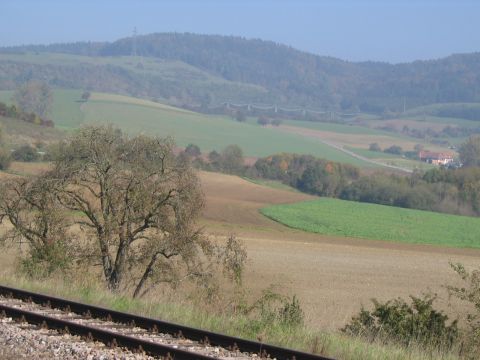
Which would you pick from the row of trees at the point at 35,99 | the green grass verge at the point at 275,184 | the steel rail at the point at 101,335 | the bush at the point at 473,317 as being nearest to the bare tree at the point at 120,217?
the bush at the point at 473,317

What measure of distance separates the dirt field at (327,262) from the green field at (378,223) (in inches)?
94.0

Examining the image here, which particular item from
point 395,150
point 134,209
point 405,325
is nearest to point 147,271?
point 134,209

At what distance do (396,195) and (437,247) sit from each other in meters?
26.6

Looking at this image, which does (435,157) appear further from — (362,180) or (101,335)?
(101,335)

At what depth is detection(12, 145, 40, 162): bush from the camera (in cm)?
6331

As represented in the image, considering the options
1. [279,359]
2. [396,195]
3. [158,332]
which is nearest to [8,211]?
[158,332]

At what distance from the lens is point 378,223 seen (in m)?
67.9

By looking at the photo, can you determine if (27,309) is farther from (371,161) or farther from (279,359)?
(371,161)

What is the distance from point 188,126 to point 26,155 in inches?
2729

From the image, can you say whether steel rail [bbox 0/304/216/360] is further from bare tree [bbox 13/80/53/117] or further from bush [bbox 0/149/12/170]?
bare tree [bbox 13/80/53/117]

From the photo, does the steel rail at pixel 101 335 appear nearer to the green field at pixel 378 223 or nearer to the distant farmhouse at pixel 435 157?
the green field at pixel 378 223

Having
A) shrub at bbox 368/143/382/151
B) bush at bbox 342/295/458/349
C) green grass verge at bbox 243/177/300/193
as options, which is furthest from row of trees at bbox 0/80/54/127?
bush at bbox 342/295/458/349

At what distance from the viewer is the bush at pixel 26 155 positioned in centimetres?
6331

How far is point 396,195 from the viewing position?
280 ft
